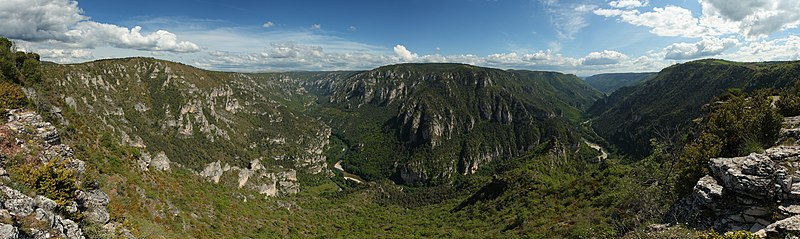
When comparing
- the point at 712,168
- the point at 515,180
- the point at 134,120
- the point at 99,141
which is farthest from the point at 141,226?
the point at 134,120

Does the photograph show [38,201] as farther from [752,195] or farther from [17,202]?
[752,195]

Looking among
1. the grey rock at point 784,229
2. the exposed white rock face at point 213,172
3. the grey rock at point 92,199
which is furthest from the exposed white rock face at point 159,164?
the grey rock at point 784,229

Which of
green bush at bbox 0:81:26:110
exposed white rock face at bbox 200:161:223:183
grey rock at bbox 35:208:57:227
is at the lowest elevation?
exposed white rock face at bbox 200:161:223:183

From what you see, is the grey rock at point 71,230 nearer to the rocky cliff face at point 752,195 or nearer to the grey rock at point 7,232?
the grey rock at point 7,232

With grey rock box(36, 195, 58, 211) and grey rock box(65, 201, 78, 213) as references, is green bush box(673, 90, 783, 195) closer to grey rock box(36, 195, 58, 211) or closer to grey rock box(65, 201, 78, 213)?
grey rock box(36, 195, 58, 211)

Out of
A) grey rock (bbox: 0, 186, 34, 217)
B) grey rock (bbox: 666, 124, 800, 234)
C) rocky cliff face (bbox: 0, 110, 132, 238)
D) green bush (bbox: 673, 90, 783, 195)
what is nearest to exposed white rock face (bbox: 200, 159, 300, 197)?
rocky cliff face (bbox: 0, 110, 132, 238)

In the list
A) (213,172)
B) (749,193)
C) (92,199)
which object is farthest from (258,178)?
(749,193)

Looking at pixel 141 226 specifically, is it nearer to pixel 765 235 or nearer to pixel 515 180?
pixel 765 235
